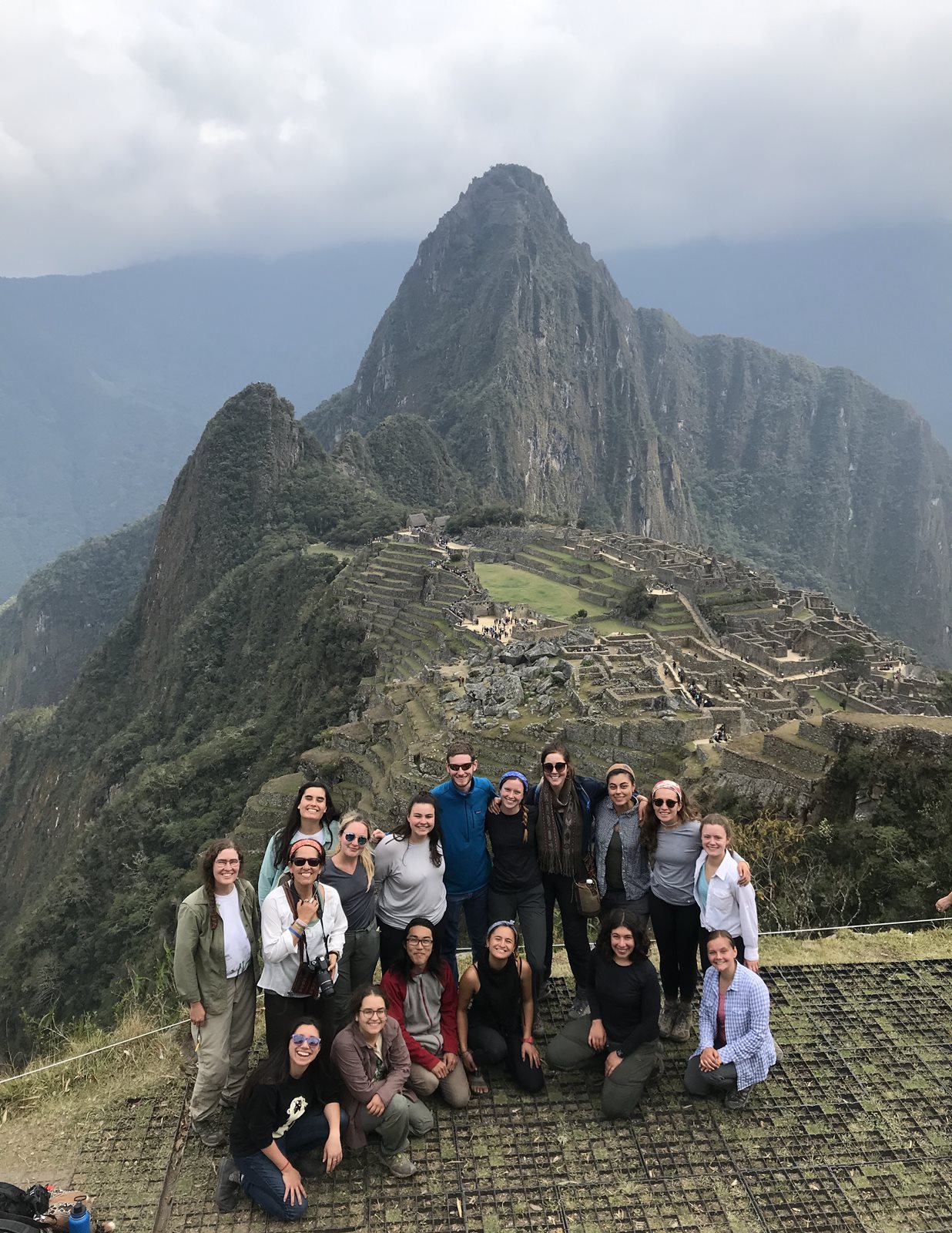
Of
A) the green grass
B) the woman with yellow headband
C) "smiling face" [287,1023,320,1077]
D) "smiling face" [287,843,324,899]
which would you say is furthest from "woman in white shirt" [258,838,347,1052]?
the green grass

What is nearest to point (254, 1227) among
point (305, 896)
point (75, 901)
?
point (305, 896)

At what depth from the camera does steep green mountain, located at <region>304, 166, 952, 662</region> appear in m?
122

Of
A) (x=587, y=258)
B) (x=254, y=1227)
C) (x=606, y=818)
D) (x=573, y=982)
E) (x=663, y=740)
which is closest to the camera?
(x=254, y=1227)

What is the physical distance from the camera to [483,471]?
4178 inches

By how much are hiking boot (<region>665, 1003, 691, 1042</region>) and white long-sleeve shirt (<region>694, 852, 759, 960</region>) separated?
0.77 meters

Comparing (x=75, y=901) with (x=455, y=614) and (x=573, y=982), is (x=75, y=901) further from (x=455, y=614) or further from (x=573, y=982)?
(x=573, y=982)

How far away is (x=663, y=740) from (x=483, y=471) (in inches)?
3673

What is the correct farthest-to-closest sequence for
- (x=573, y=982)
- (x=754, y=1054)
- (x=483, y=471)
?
(x=483, y=471) → (x=573, y=982) → (x=754, y=1054)

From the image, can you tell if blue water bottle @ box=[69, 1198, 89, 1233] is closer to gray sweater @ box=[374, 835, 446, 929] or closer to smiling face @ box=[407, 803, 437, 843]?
gray sweater @ box=[374, 835, 446, 929]

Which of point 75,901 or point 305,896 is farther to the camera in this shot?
point 75,901

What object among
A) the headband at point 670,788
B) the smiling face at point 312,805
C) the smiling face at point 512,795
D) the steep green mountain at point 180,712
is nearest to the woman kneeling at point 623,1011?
the headband at point 670,788

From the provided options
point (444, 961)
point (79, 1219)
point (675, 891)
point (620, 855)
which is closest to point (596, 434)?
point (620, 855)

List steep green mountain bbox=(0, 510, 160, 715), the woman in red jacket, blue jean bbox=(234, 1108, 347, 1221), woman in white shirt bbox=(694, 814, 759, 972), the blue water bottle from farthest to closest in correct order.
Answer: steep green mountain bbox=(0, 510, 160, 715), woman in white shirt bbox=(694, 814, 759, 972), the woman in red jacket, blue jean bbox=(234, 1108, 347, 1221), the blue water bottle

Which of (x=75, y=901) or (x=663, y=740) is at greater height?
(x=663, y=740)
